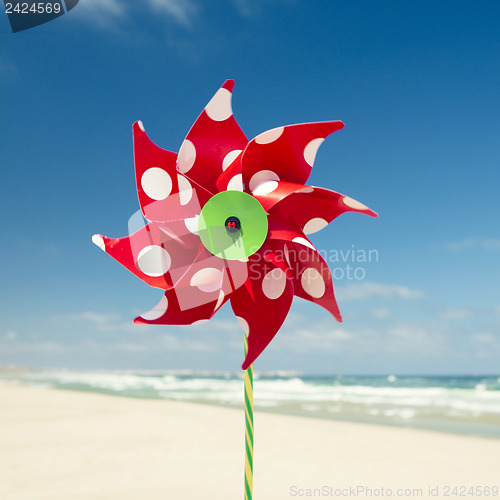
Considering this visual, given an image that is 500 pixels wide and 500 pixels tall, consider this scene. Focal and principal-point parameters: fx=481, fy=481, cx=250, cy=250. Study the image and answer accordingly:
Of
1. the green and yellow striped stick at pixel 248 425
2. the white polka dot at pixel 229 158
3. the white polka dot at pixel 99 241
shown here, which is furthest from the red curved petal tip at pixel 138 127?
the green and yellow striped stick at pixel 248 425

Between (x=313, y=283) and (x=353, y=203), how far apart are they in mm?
477

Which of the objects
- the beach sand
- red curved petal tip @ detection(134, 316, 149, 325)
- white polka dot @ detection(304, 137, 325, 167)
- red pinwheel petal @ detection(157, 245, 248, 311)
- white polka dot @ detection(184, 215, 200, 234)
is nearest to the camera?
red curved petal tip @ detection(134, 316, 149, 325)

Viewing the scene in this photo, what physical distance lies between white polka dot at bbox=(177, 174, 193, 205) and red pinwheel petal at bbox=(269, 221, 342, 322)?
0.47m

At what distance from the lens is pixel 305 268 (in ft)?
8.52

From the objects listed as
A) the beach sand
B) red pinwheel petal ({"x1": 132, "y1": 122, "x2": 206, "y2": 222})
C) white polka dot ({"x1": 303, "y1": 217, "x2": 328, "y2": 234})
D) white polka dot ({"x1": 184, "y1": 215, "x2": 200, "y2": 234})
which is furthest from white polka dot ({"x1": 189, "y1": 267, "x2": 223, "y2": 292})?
the beach sand

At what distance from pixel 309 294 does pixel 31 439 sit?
570 centimetres

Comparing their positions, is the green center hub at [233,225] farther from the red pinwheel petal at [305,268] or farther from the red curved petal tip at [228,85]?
the red curved petal tip at [228,85]

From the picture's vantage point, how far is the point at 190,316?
2.43 m

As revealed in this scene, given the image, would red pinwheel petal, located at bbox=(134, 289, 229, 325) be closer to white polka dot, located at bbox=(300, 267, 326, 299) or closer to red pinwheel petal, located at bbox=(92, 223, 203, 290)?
red pinwheel petal, located at bbox=(92, 223, 203, 290)

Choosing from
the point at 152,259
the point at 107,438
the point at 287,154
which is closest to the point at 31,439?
the point at 107,438

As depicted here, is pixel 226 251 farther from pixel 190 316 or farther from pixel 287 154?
pixel 287 154

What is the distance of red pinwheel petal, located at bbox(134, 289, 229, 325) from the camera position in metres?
2.37

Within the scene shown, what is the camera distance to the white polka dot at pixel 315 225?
269 centimetres

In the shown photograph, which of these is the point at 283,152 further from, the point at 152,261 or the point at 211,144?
the point at 152,261
